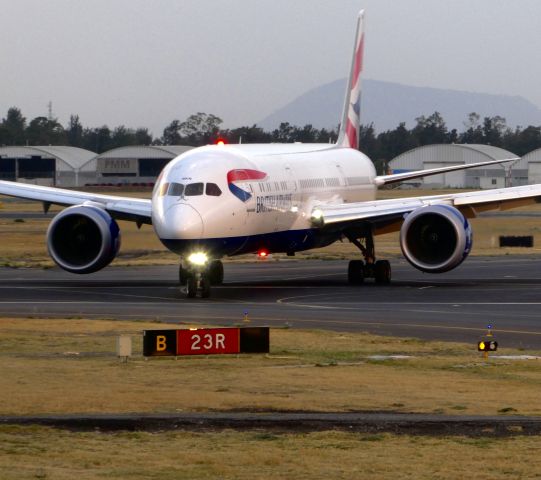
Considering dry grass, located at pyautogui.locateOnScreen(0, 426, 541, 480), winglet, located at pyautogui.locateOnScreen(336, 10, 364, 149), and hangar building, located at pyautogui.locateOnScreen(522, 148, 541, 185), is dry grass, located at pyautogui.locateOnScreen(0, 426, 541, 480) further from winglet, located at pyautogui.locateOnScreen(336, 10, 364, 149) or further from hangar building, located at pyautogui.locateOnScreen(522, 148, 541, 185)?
hangar building, located at pyautogui.locateOnScreen(522, 148, 541, 185)

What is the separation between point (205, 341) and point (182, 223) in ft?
42.5

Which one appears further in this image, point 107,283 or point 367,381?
point 107,283

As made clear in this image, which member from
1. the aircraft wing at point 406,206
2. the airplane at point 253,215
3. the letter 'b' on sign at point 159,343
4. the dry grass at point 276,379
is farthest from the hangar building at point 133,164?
the letter 'b' on sign at point 159,343

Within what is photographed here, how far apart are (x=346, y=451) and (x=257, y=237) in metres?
26.5

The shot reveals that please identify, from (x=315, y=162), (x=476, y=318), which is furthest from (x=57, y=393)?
(x=315, y=162)

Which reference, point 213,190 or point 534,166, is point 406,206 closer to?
point 213,190

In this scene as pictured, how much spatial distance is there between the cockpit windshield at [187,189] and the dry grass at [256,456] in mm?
22295

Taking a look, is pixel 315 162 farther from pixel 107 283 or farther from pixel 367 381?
pixel 367 381

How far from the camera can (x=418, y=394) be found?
75.1 ft

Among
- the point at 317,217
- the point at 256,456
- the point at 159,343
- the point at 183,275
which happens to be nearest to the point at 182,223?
the point at 183,275

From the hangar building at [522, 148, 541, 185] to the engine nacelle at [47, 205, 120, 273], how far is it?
129 m

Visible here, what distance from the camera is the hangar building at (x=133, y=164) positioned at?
167125 millimetres

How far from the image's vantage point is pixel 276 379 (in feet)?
80.9

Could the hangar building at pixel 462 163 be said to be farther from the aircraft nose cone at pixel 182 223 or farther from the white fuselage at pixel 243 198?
the aircraft nose cone at pixel 182 223
